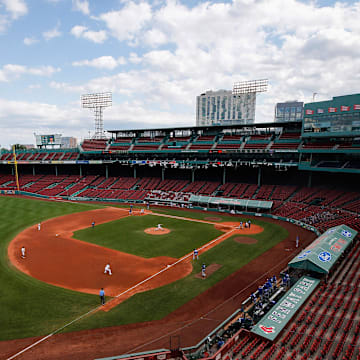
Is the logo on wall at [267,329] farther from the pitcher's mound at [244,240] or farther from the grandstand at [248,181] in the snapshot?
the pitcher's mound at [244,240]

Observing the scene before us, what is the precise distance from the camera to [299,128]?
52531mm

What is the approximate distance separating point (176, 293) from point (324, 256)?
1095 centimetres

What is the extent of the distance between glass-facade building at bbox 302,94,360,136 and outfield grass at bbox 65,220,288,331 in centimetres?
2241

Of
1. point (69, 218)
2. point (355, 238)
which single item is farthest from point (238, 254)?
point (69, 218)

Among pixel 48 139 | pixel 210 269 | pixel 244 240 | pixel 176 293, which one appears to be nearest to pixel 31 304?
pixel 176 293

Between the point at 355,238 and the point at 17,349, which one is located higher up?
the point at 355,238

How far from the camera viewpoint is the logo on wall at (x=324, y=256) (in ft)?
60.8

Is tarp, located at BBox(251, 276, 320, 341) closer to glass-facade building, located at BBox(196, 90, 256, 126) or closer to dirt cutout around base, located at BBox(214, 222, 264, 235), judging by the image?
dirt cutout around base, located at BBox(214, 222, 264, 235)

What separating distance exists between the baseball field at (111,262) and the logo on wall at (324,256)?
6.54 metres

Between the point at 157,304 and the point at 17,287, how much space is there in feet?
33.9

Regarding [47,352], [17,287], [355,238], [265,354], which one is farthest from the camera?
[355,238]

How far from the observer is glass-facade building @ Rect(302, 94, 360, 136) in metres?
37.2

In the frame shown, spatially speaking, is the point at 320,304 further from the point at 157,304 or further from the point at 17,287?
the point at 17,287

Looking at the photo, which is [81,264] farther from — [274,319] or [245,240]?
[245,240]
